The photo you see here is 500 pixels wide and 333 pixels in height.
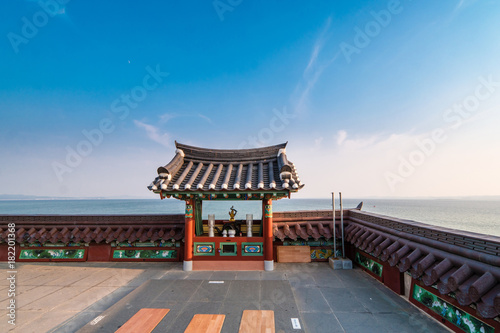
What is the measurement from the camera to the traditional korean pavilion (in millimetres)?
7660

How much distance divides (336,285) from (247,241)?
3.24 m

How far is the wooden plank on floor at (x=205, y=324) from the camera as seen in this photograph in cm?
446

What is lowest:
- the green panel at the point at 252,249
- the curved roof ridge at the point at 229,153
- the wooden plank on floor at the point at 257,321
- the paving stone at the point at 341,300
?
the paving stone at the point at 341,300

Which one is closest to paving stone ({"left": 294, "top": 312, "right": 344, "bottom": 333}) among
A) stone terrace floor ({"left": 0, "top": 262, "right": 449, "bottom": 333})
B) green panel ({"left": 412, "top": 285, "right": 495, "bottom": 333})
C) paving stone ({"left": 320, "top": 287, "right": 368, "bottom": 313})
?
stone terrace floor ({"left": 0, "top": 262, "right": 449, "bottom": 333})

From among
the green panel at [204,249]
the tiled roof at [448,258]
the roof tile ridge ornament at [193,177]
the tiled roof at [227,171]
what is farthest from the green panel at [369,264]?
the roof tile ridge ornament at [193,177]

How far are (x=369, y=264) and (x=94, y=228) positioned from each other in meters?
10.8

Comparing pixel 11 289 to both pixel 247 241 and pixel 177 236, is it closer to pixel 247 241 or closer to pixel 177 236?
pixel 177 236

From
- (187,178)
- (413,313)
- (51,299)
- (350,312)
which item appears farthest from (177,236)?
(413,313)

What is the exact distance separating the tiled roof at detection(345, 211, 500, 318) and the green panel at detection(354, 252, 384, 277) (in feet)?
2.30

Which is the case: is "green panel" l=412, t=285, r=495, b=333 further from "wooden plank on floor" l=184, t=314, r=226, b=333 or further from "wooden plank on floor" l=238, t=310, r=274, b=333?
"wooden plank on floor" l=184, t=314, r=226, b=333

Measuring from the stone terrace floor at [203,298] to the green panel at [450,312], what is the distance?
262mm

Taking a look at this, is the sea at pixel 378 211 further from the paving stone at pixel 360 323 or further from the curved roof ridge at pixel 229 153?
the paving stone at pixel 360 323

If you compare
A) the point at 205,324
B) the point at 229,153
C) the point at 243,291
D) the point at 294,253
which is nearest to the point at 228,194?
the point at 229,153

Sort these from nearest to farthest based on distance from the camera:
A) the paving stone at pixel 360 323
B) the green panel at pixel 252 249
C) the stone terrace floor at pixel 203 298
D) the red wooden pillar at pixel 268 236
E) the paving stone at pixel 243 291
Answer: the paving stone at pixel 360 323
the stone terrace floor at pixel 203 298
the paving stone at pixel 243 291
the red wooden pillar at pixel 268 236
the green panel at pixel 252 249
